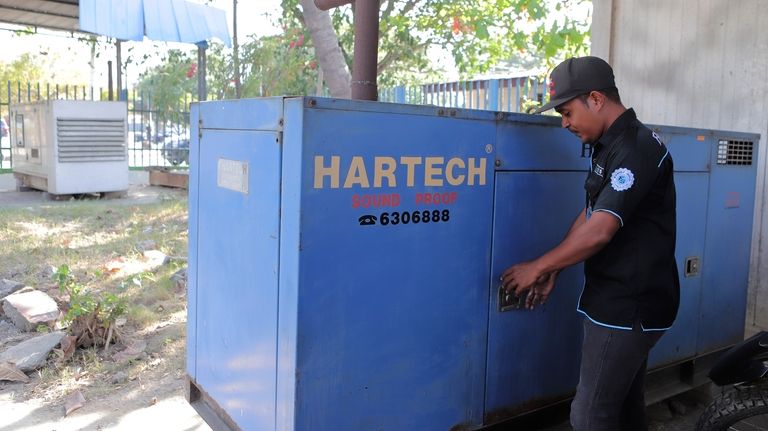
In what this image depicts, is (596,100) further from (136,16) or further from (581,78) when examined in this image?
(136,16)

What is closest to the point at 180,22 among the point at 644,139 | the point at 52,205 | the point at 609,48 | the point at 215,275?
the point at 52,205

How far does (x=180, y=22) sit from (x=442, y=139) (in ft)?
29.6

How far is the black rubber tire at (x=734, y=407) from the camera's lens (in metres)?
2.55

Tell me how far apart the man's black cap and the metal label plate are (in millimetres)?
1081

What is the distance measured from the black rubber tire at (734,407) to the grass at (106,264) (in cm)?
292

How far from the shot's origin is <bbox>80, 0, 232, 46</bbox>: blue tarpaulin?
363 inches

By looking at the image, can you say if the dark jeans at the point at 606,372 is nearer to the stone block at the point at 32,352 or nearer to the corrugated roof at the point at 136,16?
the stone block at the point at 32,352

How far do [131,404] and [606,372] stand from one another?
251cm

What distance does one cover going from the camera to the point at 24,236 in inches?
276

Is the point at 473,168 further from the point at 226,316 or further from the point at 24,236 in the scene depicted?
the point at 24,236

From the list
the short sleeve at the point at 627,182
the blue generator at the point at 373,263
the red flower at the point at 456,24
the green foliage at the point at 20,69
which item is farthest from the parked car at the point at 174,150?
the short sleeve at the point at 627,182

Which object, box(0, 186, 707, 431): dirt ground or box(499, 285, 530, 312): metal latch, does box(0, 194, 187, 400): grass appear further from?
box(499, 285, 530, 312): metal latch

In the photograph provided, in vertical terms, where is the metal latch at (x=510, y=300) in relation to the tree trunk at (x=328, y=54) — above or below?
below

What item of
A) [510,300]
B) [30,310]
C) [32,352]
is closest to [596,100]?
[510,300]
